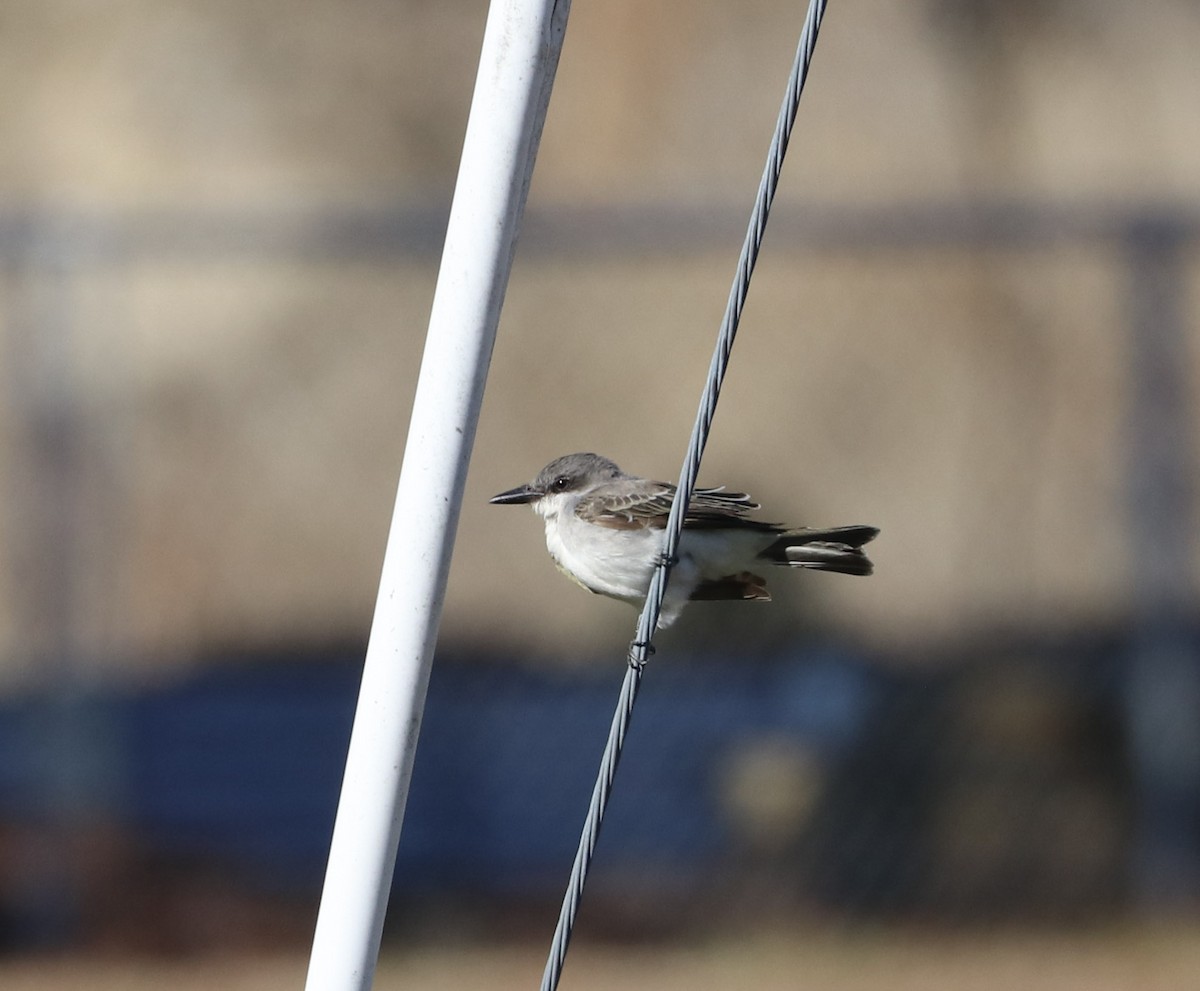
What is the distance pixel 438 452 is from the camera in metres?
2.09

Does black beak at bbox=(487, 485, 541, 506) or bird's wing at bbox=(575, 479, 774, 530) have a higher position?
bird's wing at bbox=(575, 479, 774, 530)

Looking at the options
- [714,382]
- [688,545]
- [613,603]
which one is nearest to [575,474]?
[688,545]

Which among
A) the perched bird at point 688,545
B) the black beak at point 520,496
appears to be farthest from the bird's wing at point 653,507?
the black beak at point 520,496

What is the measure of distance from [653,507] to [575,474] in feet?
0.95

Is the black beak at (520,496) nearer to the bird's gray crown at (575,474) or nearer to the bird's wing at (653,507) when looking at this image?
the bird's gray crown at (575,474)

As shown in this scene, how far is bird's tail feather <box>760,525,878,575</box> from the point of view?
320 centimetres

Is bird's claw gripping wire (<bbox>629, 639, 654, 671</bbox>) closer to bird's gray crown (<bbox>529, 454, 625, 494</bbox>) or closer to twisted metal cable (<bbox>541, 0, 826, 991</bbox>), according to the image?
twisted metal cable (<bbox>541, 0, 826, 991</bbox>)

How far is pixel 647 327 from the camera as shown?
7.64 metres

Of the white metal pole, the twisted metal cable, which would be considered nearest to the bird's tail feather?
the twisted metal cable

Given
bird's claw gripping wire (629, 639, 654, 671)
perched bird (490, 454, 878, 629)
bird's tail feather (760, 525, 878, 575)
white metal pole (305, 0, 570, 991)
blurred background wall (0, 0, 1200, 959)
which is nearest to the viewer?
white metal pole (305, 0, 570, 991)

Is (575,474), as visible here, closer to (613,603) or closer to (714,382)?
(714,382)

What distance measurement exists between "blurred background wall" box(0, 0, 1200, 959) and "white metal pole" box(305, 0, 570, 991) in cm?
421

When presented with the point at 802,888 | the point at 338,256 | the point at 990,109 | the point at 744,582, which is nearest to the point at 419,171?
the point at 990,109

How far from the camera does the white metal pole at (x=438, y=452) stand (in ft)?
6.80
